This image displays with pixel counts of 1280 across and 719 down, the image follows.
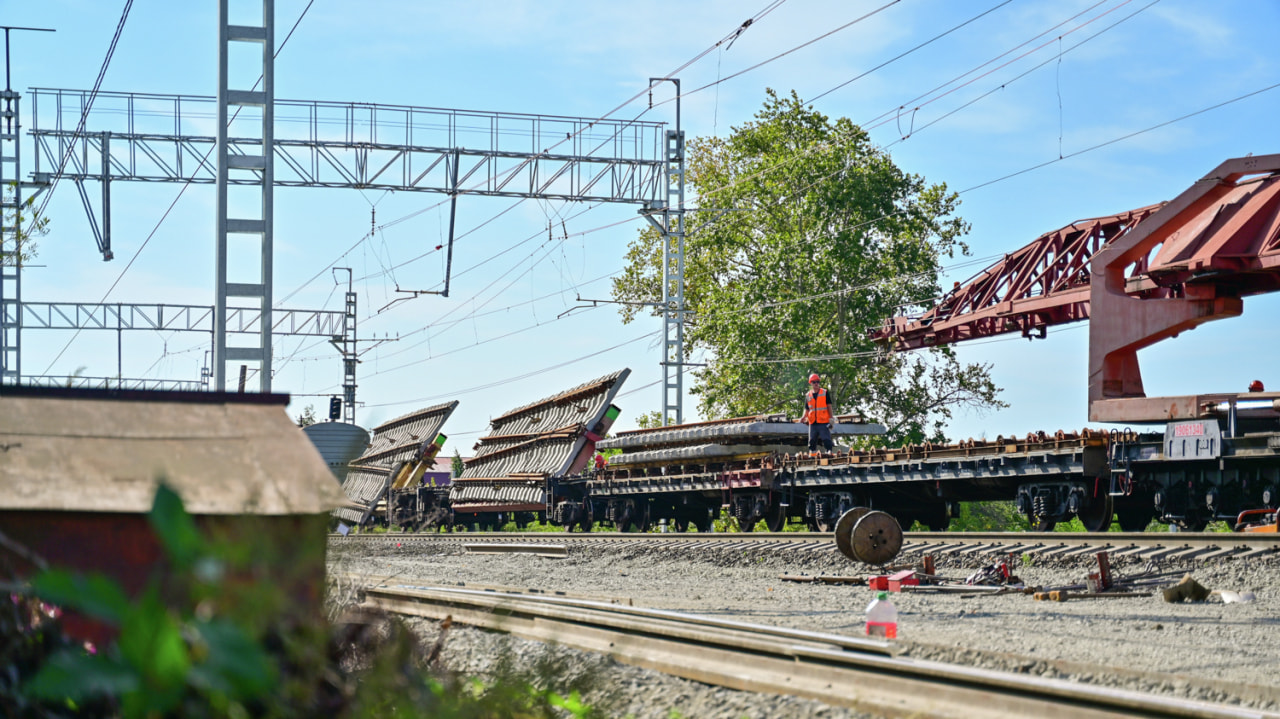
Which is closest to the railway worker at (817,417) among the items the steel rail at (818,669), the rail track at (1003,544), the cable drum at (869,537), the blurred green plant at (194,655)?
the rail track at (1003,544)

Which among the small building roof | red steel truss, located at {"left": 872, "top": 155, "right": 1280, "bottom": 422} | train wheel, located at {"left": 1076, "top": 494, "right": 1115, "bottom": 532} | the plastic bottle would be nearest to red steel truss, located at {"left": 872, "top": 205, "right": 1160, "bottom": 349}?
red steel truss, located at {"left": 872, "top": 155, "right": 1280, "bottom": 422}

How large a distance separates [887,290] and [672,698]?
1487 inches

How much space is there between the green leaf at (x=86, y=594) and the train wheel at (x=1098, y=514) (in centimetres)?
1505

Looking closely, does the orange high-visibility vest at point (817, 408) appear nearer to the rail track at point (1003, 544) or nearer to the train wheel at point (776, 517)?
the train wheel at point (776, 517)

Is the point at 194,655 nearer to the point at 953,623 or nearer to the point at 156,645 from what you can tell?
the point at 156,645

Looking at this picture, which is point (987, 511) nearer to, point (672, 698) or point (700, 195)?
point (700, 195)

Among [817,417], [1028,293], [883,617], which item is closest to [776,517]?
[817,417]

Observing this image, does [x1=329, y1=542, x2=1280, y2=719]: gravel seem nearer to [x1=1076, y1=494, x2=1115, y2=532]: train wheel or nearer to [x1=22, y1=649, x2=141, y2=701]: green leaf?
[x1=22, y1=649, x2=141, y2=701]: green leaf

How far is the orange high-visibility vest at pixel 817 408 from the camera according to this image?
2158cm

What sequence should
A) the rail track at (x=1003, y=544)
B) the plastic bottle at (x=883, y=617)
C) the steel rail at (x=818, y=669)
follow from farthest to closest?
the rail track at (x=1003, y=544) < the plastic bottle at (x=883, y=617) < the steel rail at (x=818, y=669)

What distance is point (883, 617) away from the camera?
7301 mm

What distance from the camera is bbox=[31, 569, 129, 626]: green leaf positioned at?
1764 millimetres

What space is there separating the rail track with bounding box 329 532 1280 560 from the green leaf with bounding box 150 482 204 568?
12.5ft

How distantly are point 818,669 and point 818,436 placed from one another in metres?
17.1
